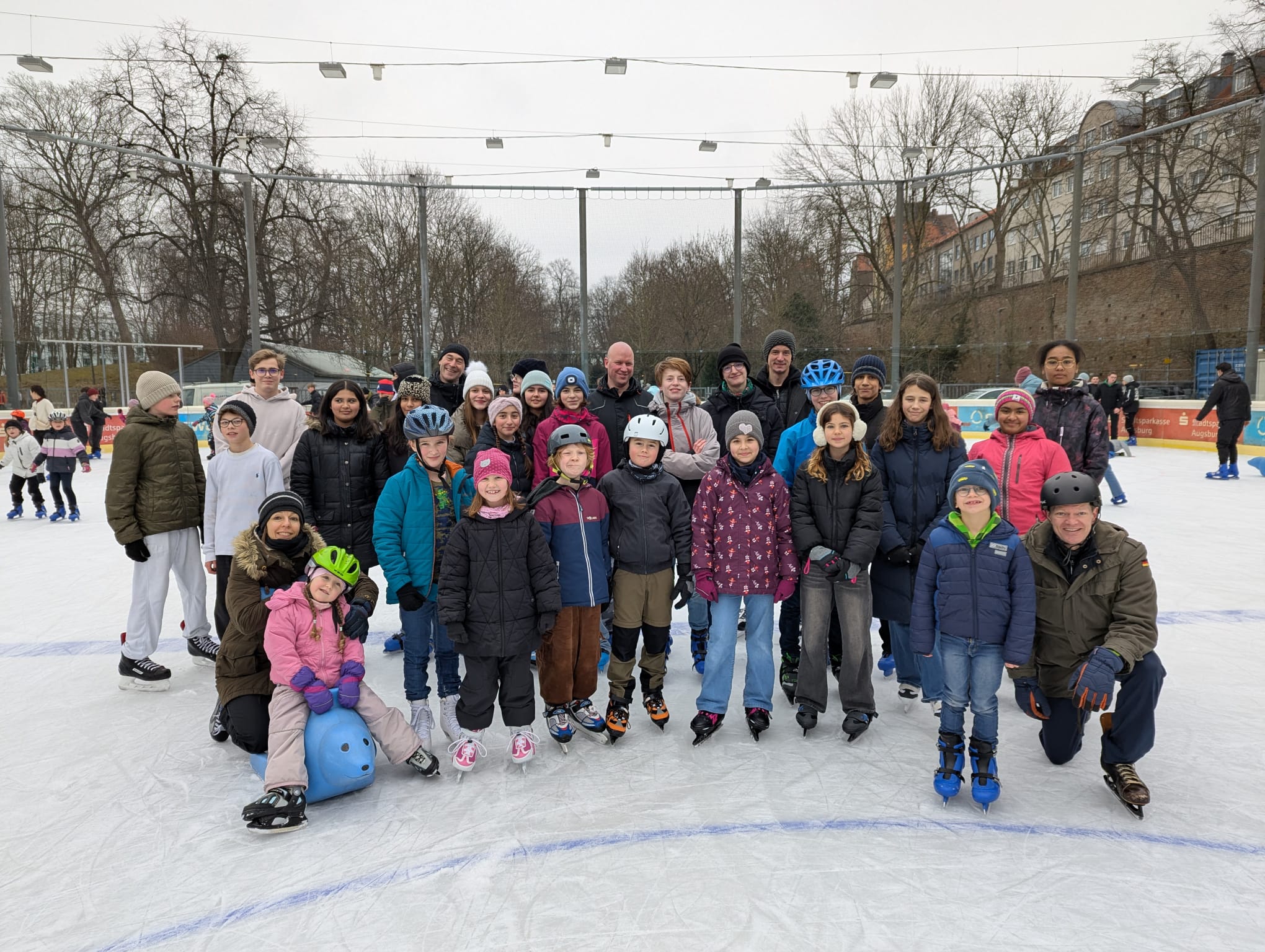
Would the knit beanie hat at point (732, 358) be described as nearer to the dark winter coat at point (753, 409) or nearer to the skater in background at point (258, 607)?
the dark winter coat at point (753, 409)

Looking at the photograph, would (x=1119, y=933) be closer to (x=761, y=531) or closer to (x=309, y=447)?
(x=761, y=531)

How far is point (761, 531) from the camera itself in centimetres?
332

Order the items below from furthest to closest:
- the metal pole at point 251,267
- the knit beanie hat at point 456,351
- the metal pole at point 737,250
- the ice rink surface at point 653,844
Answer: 1. the metal pole at point 737,250
2. the metal pole at point 251,267
3. the knit beanie hat at point 456,351
4. the ice rink surface at point 653,844

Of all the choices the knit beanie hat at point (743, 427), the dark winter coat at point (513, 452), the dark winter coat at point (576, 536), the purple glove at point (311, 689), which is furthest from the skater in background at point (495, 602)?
the knit beanie hat at point (743, 427)

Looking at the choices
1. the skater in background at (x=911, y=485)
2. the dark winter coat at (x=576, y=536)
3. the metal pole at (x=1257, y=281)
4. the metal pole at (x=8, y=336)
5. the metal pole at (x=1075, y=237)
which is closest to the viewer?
the dark winter coat at (x=576, y=536)

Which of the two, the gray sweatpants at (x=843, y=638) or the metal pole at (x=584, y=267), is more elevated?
the metal pole at (x=584, y=267)

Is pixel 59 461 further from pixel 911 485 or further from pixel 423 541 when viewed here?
pixel 911 485

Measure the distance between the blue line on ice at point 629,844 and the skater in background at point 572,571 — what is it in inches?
29.5

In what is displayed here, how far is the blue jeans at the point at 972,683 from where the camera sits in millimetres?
2777

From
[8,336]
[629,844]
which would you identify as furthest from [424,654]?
[8,336]

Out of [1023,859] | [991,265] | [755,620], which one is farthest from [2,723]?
[991,265]

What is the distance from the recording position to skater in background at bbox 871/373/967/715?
344 centimetres

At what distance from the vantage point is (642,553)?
3.32 meters

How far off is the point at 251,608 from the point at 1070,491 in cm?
319
